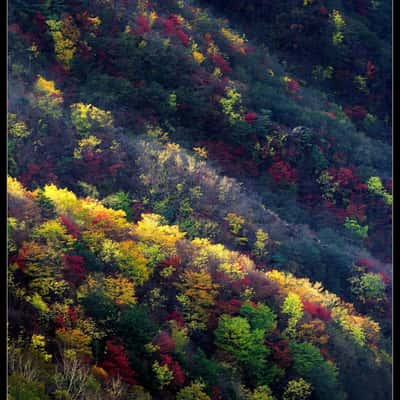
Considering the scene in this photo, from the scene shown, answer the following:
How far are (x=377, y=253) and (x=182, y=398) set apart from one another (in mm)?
26157

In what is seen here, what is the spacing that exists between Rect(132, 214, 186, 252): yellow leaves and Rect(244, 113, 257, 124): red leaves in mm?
18296

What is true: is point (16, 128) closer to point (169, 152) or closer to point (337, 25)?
point (169, 152)

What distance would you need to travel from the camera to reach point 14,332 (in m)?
28.1

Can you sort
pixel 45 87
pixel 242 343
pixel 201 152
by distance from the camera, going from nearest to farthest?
pixel 242 343
pixel 45 87
pixel 201 152

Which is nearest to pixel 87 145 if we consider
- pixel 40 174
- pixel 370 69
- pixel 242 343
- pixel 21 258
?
pixel 40 174

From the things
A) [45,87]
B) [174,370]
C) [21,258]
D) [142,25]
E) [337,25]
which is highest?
[337,25]

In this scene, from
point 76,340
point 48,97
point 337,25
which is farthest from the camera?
point 337,25

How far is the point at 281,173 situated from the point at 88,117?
1575cm

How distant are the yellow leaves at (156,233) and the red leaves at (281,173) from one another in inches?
682

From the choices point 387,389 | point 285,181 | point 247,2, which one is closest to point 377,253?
point 285,181

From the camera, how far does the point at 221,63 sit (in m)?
61.3

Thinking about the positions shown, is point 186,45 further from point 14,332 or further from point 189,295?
point 14,332

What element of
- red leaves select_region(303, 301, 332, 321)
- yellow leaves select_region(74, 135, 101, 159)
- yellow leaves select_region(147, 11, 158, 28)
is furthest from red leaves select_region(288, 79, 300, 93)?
red leaves select_region(303, 301, 332, 321)

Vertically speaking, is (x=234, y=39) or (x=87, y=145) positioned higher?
(x=234, y=39)
